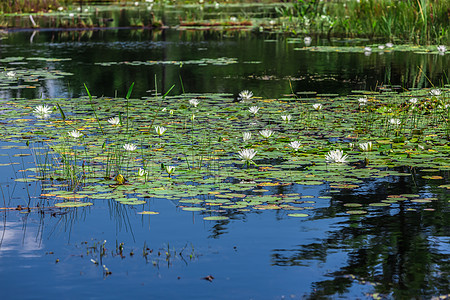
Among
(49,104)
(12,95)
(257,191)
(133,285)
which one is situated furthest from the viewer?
(12,95)

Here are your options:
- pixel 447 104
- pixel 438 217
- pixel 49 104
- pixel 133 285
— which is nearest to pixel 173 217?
pixel 133 285

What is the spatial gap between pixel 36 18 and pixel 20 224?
21.6 m

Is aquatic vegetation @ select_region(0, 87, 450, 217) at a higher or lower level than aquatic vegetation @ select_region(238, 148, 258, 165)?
lower

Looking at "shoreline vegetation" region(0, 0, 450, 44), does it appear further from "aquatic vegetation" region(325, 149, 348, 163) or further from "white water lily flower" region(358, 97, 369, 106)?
"aquatic vegetation" region(325, 149, 348, 163)

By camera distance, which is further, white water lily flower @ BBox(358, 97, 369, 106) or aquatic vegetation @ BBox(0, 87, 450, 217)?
white water lily flower @ BBox(358, 97, 369, 106)

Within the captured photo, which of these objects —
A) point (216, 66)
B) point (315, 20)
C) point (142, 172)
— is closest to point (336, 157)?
point (142, 172)

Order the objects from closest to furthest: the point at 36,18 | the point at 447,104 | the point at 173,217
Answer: the point at 173,217, the point at 447,104, the point at 36,18

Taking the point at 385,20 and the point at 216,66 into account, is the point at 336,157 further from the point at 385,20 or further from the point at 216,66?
the point at 385,20

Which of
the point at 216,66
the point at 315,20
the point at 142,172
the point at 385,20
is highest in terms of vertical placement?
the point at 385,20

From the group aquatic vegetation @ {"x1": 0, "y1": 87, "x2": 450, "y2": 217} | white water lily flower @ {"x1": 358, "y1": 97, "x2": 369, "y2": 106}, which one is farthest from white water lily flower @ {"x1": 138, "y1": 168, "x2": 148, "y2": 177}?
white water lily flower @ {"x1": 358, "y1": 97, "x2": 369, "y2": 106}

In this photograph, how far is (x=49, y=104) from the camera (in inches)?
349

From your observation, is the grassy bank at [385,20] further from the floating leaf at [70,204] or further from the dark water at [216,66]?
the floating leaf at [70,204]

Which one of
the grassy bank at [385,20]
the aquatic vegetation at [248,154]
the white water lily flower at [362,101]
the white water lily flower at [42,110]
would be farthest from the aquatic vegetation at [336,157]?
the grassy bank at [385,20]

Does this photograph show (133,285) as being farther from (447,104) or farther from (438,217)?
(447,104)
